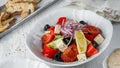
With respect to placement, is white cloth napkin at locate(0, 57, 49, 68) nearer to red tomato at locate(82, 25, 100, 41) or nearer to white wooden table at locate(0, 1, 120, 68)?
white wooden table at locate(0, 1, 120, 68)

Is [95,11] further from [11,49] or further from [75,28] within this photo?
[11,49]

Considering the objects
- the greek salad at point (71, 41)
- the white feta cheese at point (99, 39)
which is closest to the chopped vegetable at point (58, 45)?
the greek salad at point (71, 41)

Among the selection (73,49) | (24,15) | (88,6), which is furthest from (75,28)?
(24,15)

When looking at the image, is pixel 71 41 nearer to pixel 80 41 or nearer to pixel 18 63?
pixel 80 41

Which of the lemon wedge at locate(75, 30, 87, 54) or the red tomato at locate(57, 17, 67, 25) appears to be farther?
the red tomato at locate(57, 17, 67, 25)

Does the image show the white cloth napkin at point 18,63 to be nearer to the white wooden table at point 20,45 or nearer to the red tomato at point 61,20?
the white wooden table at point 20,45

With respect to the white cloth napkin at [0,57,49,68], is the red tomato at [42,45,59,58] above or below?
above

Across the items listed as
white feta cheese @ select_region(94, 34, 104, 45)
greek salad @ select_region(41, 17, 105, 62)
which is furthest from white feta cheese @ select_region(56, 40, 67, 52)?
white feta cheese @ select_region(94, 34, 104, 45)
